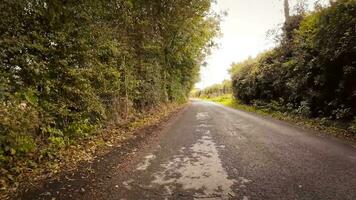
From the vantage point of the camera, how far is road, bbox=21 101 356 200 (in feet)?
15.9

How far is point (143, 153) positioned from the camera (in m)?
7.65

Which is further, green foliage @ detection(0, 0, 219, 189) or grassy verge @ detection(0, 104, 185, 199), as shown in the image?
green foliage @ detection(0, 0, 219, 189)

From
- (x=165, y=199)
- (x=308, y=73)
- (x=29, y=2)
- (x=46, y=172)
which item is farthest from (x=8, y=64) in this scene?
(x=308, y=73)

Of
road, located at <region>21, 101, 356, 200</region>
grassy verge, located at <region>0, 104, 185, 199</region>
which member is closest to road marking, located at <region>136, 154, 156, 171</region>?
road, located at <region>21, 101, 356, 200</region>

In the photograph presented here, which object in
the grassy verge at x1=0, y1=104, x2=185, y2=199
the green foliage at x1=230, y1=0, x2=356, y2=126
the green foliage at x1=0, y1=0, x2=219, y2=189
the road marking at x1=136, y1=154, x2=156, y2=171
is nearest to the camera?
the grassy verge at x1=0, y1=104, x2=185, y2=199

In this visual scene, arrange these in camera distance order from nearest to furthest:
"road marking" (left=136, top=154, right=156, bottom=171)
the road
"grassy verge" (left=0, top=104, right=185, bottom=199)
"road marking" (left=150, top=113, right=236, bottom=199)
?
the road → "road marking" (left=150, top=113, right=236, bottom=199) → "grassy verge" (left=0, top=104, right=185, bottom=199) → "road marking" (left=136, top=154, right=156, bottom=171)

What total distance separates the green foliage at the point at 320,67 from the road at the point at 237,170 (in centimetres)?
299

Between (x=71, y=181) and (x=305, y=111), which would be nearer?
(x=71, y=181)

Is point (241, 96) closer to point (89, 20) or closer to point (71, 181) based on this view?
point (89, 20)

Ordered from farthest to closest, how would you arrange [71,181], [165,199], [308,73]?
1. [308,73]
2. [71,181]
3. [165,199]

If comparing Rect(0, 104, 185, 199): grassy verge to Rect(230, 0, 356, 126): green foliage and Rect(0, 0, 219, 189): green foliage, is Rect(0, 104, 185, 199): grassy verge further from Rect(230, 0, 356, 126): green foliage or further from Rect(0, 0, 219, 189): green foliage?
Rect(230, 0, 356, 126): green foliage

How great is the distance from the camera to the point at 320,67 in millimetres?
12586

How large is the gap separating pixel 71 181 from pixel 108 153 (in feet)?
7.11

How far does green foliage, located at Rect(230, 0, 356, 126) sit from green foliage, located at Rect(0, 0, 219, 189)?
7.64 meters
